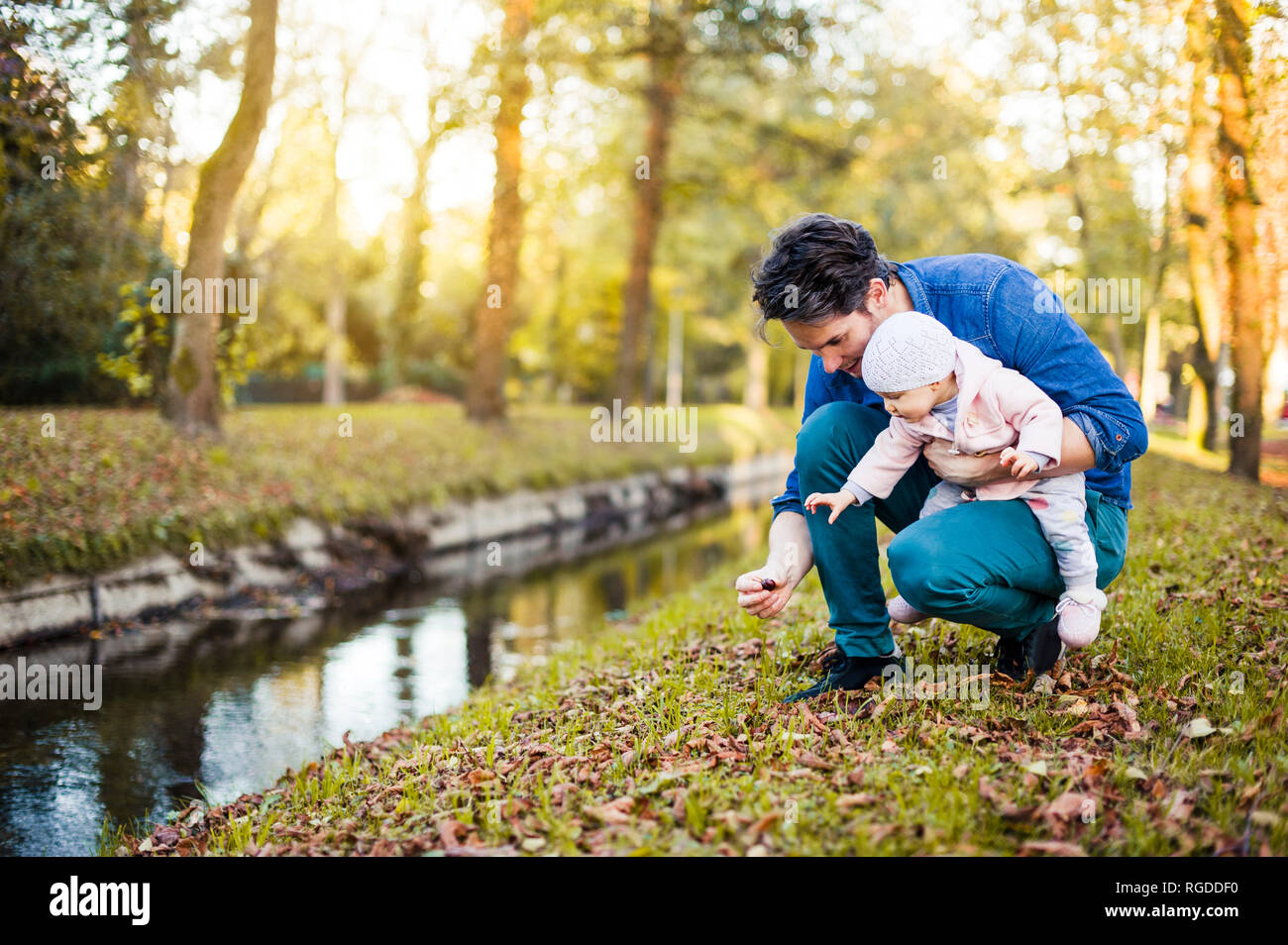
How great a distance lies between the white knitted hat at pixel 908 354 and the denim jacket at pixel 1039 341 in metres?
0.33

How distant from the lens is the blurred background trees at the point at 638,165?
8406 mm

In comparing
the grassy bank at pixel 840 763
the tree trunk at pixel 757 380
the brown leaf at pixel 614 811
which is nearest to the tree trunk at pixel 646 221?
the tree trunk at pixel 757 380

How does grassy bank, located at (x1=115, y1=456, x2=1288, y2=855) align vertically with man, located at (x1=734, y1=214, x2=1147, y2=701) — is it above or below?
below

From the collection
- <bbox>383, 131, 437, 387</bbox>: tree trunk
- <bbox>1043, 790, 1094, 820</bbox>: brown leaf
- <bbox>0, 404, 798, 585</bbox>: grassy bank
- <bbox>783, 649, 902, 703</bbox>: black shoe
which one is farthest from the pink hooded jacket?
<bbox>383, 131, 437, 387</bbox>: tree trunk

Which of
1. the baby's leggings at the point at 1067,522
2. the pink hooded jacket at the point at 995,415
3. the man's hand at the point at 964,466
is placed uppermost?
the pink hooded jacket at the point at 995,415

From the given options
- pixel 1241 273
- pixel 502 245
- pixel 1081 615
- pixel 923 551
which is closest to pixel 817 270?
pixel 923 551

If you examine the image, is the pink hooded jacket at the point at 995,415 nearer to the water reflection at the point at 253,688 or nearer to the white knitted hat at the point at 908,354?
the white knitted hat at the point at 908,354

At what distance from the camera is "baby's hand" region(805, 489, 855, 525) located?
10.9 feet

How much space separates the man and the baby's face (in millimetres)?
204

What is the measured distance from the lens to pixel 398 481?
11.7 m

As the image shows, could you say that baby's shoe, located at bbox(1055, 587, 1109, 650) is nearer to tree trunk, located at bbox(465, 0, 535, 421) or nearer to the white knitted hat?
the white knitted hat

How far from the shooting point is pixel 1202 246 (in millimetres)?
13555

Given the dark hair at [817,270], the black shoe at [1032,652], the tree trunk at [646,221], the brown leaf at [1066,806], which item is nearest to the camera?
the brown leaf at [1066,806]

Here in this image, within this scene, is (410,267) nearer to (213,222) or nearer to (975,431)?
(213,222)
